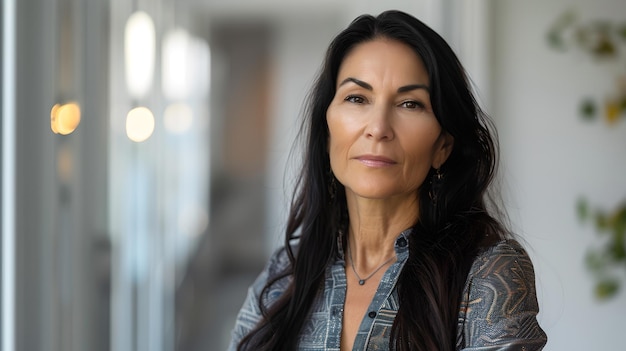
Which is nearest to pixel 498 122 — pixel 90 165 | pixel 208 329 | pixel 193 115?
pixel 90 165

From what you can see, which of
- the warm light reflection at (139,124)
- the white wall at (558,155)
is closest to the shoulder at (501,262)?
the white wall at (558,155)

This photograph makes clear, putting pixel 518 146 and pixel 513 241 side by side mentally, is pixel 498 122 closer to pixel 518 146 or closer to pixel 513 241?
pixel 518 146

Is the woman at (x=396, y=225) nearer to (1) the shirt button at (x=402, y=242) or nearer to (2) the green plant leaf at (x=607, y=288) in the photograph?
(1) the shirt button at (x=402, y=242)

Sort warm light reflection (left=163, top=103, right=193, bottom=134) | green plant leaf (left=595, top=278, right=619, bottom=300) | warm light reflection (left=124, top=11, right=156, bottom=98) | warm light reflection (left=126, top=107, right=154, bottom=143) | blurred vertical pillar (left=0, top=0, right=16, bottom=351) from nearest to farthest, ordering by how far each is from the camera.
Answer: blurred vertical pillar (left=0, top=0, right=16, bottom=351), green plant leaf (left=595, top=278, right=619, bottom=300), warm light reflection (left=124, top=11, right=156, bottom=98), warm light reflection (left=126, top=107, right=154, bottom=143), warm light reflection (left=163, top=103, right=193, bottom=134)

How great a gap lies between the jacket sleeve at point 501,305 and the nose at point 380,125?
0.29m

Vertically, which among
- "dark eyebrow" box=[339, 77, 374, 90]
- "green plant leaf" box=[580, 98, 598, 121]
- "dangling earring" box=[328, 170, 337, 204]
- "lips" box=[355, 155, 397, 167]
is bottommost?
"dangling earring" box=[328, 170, 337, 204]

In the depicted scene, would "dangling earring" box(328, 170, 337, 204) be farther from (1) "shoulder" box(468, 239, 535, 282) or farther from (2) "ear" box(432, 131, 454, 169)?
(1) "shoulder" box(468, 239, 535, 282)

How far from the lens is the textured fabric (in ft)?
4.35

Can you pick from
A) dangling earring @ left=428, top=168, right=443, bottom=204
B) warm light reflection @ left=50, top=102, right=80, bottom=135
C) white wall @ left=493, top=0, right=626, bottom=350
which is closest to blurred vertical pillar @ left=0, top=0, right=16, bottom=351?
warm light reflection @ left=50, top=102, right=80, bottom=135

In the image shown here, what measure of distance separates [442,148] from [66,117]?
1119 millimetres

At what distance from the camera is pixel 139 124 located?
4.38m

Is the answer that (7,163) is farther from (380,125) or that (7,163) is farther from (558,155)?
(558,155)

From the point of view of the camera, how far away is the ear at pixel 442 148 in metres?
1.59

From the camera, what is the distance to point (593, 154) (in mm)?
3205
